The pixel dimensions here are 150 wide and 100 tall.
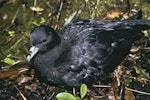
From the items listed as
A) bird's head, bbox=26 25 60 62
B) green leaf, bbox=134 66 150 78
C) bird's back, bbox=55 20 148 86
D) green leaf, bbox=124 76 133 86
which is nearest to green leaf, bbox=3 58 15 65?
bird's head, bbox=26 25 60 62

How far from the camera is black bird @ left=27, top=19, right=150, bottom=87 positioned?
545 cm

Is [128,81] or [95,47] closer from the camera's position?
[95,47]

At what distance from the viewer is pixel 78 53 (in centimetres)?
549

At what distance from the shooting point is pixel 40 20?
6453 mm

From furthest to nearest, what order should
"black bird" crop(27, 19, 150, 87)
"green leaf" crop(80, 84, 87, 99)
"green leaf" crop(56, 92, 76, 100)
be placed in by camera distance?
1. "black bird" crop(27, 19, 150, 87)
2. "green leaf" crop(80, 84, 87, 99)
3. "green leaf" crop(56, 92, 76, 100)

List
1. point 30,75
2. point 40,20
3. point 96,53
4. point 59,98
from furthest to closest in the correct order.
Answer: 1. point 40,20
2. point 30,75
3. point 96,53
4. point 59,98

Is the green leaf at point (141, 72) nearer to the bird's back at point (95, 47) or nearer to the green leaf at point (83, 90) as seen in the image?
the bird's back at point (95, 47)

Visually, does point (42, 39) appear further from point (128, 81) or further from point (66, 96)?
point (128, 81)

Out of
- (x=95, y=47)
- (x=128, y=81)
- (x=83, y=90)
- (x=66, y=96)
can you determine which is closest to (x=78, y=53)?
(x=95, y=47)

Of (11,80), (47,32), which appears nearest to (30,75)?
(11,80)

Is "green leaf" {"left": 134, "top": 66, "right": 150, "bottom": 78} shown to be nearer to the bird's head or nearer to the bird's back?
the bird's back

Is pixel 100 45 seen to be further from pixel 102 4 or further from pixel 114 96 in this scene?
pixel 102 4

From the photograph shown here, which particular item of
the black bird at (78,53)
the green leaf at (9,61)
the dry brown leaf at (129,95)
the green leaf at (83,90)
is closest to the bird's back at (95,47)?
the black bird at (78,53)

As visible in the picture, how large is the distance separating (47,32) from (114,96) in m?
1.21
